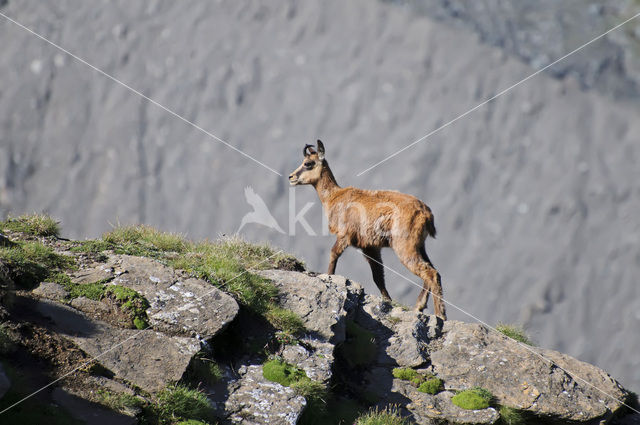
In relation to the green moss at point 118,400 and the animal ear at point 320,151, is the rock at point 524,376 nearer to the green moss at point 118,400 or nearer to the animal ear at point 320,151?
Answer: the green moss at point 118,400

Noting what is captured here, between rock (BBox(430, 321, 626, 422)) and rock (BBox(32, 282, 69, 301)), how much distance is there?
5159 mm

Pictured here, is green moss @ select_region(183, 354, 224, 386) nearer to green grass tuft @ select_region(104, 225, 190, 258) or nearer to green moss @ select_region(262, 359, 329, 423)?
green moss @ select_region(262, 359, 329, 423)

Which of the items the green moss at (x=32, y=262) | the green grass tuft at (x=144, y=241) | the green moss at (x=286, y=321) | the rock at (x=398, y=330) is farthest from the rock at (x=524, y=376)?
the green moss at (x=32, y=262)

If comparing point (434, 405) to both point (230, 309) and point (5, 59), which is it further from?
point (5, 59)

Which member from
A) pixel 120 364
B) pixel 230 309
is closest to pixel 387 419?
pixel 230 309

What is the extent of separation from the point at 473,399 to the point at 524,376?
3.42ft

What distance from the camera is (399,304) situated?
11.6 metres

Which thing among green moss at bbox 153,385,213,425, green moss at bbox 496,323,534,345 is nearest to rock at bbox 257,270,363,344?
green moss at bbox 153,385,213,425

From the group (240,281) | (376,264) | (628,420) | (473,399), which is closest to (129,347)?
(240,281)

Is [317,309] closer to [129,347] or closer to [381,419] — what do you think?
[381,419]

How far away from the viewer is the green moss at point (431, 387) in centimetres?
938

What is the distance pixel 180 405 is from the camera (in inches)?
293

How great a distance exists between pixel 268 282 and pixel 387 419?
9.15ft

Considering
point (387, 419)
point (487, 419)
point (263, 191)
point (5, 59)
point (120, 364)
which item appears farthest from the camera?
point (5, 59)
